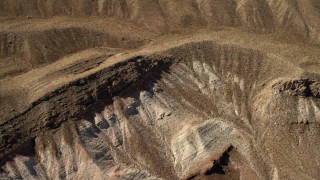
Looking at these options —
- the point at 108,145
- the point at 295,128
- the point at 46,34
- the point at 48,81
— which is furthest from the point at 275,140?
the point at 46,34

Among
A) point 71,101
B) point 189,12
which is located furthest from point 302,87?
point 71,101

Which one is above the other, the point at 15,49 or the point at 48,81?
the point at 15,49

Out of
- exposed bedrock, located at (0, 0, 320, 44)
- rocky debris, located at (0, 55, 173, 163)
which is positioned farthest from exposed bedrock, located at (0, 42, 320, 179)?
exposed bedrock, located at (0, 0, 320, 44)

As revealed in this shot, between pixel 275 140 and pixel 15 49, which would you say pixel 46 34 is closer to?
pixel 15 49

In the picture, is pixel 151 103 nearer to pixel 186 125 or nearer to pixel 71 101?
pixel 186 125

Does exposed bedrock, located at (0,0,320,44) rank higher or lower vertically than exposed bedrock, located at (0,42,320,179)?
higher

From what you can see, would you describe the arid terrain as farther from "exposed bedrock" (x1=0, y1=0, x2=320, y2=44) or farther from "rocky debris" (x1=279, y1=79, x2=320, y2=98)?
"exposed bedrock" (x1=0, y1=0, x2=320, y2=44)

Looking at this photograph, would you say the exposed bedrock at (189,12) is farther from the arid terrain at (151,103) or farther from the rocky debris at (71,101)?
the rocky debris at (71,101)
